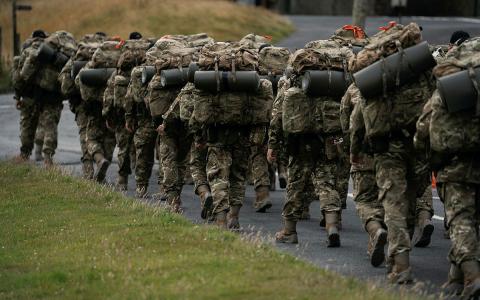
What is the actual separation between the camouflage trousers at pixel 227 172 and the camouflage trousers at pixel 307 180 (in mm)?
968

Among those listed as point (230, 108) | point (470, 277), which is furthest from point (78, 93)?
point (470, 277)

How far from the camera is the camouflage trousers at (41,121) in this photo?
22.5 meters

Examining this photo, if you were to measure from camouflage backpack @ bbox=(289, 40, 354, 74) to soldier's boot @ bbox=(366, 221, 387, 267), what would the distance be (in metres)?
2.12

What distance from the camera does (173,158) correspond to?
17422 millimetres

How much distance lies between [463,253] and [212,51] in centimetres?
515

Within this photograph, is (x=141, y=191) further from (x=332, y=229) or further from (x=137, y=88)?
(x=332, y=229)

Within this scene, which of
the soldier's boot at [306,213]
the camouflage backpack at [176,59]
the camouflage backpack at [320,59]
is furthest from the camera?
the camouflage backpack at [176,59]

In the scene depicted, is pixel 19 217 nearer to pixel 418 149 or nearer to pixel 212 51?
pixel 212 51

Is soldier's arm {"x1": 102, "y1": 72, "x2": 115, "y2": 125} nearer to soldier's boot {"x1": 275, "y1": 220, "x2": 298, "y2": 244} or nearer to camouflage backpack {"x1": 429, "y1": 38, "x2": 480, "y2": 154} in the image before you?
soldier's boot {"x1": 275, "y1": 220, "x2": 298, "y2": 244}

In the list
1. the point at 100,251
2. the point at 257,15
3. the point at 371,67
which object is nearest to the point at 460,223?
the point at 371,67

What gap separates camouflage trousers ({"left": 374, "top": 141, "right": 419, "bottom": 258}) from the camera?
11.8 m

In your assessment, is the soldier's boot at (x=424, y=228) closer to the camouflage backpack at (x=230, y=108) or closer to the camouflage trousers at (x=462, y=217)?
Result: the camouflage backpack at (x=230, y=108)

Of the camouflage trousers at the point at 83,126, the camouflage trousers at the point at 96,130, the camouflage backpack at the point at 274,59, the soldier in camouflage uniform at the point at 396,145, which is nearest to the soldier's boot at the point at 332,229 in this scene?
the soldier in camouflage uniform at the point at 396,145

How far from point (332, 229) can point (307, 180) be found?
58cm
